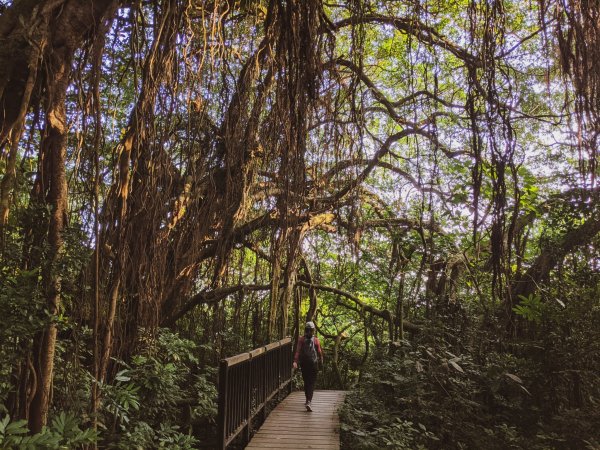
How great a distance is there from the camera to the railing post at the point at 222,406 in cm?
358

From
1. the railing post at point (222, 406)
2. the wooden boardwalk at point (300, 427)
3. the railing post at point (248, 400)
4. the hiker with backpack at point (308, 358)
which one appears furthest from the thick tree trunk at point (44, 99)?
the hiker with backpack at point (308, 358)

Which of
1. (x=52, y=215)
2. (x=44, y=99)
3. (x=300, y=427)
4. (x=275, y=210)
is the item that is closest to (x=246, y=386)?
(x=300, y=427)

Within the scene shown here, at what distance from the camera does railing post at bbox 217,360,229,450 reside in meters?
3.58

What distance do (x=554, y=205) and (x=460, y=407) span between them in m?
2.72

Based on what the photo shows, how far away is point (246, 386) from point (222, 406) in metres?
0.73

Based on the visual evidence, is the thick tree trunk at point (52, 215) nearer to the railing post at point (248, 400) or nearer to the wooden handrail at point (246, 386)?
the wooden handrail at point (246, 386)

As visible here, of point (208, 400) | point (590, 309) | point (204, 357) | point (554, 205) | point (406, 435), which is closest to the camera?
point (406, 435)

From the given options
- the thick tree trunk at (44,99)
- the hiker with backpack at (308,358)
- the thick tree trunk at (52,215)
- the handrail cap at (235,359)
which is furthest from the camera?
the hiker with backpack at (308,358)

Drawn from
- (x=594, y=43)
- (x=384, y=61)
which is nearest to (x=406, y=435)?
(x=594, y=43)

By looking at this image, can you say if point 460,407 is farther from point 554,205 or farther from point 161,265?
point 161,265

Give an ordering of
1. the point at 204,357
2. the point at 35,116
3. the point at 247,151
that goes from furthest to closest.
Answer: the point at 204,357 < the point at 247,151 < the point at 35,116

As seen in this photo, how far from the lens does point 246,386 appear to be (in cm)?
436

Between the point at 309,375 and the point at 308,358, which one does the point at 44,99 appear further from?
the point at 309,375

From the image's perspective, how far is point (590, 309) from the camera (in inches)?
200
